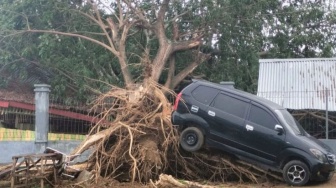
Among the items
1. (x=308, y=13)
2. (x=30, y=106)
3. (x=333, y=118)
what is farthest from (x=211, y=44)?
(x=30, y=106)

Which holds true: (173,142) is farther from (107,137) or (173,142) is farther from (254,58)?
(254,58)

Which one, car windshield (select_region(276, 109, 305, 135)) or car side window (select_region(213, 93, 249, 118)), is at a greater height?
car side window (select_region(213, 93, 249, 118))

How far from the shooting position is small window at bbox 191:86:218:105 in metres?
10.8

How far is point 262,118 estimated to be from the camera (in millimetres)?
10422

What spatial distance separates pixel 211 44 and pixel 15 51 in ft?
26.9

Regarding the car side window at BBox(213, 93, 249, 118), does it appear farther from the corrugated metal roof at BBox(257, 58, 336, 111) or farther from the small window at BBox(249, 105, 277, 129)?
the corrugated metal roof at BBox(257, 58, 336, 111)

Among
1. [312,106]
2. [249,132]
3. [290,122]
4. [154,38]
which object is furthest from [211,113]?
[154,38]

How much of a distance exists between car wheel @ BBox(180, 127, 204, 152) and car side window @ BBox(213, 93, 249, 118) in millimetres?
784

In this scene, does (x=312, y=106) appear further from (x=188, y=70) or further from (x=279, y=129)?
(x=188, y=70)

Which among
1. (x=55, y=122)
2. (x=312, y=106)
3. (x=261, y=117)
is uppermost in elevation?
(x=312, y=106)

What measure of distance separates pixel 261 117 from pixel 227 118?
0.77 meters

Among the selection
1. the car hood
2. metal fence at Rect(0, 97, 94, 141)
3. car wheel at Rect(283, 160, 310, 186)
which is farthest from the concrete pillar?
the car hood

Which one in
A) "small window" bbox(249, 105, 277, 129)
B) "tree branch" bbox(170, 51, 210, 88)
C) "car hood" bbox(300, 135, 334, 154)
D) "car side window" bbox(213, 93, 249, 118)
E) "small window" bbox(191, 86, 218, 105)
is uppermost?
"tree branch" bbox(170, 51, 210, 88)

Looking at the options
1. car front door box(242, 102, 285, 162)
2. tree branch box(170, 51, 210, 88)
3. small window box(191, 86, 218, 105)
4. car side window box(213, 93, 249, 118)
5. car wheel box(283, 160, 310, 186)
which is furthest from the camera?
tree branch box(170, 51, 210, 88)
